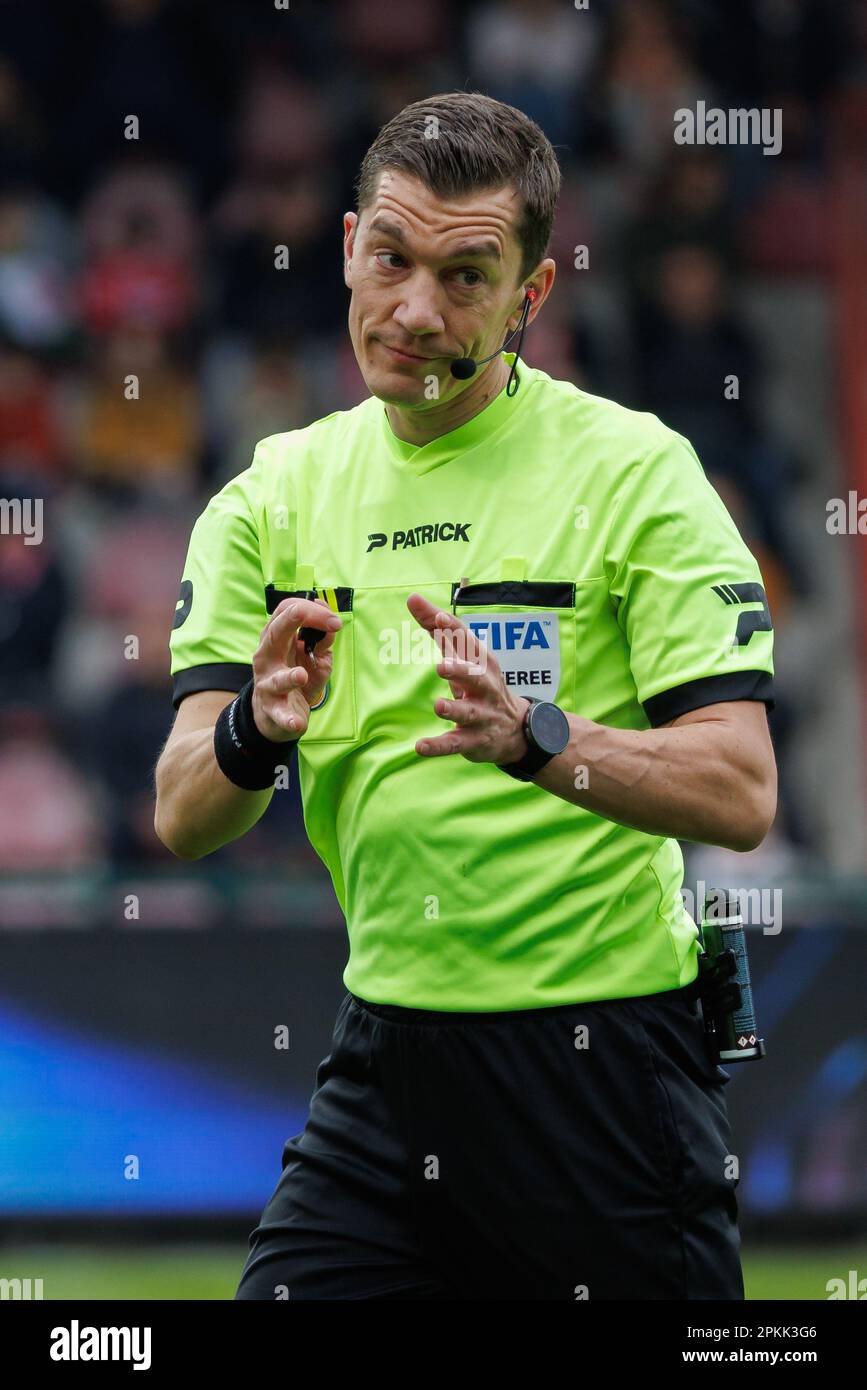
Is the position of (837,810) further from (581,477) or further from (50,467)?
(581,477)

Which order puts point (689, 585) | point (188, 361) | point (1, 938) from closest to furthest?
point (689, 585), point (1, 938), point (188, 361)

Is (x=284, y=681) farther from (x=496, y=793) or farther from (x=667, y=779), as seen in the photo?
(x=667, y=779)

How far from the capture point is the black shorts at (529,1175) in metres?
3.18

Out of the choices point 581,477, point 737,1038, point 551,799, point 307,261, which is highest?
point 307,261

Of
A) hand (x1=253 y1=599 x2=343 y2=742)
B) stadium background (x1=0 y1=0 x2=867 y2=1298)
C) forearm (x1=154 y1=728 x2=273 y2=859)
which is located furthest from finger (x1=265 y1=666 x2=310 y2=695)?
stadium background (x1=0 y1=0 x2=867 y2=1298)

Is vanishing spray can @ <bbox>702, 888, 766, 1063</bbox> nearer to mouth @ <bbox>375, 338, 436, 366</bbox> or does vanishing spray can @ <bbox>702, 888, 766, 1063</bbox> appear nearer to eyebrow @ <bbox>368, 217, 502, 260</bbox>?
mouth @ <bbox>375, 338, 436, 366</bbox>

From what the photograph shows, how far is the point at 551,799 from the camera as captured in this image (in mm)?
3248

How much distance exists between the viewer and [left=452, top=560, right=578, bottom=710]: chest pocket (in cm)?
326

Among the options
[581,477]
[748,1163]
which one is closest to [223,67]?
[748,1163]

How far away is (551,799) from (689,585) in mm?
408

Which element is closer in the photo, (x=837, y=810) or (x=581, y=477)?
(x=581, y=477)

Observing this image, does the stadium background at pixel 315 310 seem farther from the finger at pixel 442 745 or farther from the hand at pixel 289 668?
the finger at pixel 442 745

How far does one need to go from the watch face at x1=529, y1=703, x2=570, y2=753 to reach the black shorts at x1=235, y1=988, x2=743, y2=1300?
1.60ft

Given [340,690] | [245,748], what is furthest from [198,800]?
[340,690]
